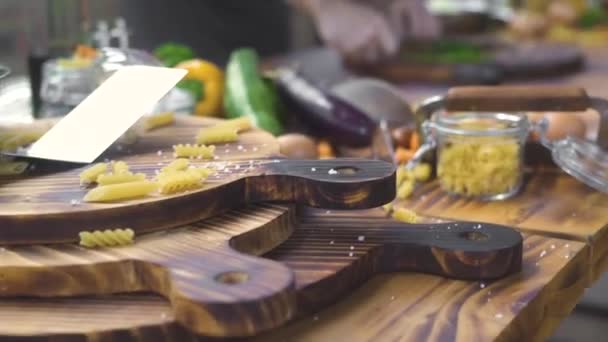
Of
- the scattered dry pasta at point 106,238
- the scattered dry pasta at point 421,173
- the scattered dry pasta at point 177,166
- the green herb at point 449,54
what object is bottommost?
the scattered dry pasta at point 421,173

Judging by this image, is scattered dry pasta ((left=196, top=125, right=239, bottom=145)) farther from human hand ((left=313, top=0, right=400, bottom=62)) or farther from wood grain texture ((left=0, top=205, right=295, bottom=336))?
human hand ((left=313, top=0, right=400, bottom=62))

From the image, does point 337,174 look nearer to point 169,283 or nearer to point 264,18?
point 169,283

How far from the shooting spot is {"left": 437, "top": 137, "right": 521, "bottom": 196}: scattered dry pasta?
0.95m

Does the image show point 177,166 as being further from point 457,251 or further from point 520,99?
point 520,99

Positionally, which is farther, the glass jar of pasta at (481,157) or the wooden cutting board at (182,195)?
the glass jar of pasta at (481,157)

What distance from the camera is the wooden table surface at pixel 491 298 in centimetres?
62

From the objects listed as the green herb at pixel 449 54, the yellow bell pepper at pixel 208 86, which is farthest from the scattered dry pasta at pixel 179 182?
the green herb at pixel 449 54

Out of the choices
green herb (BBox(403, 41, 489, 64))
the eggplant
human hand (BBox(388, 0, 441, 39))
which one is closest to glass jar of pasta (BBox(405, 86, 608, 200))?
the eggplant

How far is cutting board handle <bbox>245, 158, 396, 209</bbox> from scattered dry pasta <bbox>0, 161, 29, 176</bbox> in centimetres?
22

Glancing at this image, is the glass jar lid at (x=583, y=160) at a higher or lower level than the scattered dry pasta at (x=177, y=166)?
lower

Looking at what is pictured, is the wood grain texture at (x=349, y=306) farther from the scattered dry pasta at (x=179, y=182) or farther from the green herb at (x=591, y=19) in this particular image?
the green herb at (x=591, y=19)

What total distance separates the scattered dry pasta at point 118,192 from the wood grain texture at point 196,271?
38mm

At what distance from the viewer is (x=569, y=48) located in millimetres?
2115

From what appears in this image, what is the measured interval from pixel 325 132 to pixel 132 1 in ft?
3.10
